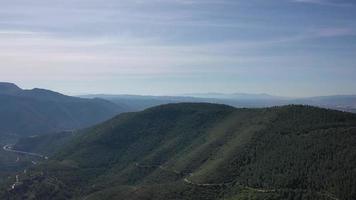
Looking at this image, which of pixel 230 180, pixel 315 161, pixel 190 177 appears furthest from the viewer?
pixel 190 177

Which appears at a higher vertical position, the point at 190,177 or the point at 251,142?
the point at 251,142

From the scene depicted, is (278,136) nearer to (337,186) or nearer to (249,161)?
(249,161)

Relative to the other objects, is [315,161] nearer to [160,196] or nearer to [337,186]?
[337,186]

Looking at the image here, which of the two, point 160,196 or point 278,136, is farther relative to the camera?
point 278,136

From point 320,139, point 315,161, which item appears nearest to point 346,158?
point 315,161

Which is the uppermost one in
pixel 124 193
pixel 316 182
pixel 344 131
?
pixel 344 131

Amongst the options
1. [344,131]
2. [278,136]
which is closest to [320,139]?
[344,131]

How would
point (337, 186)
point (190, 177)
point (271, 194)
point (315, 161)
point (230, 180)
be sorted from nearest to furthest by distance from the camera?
point (337, 186), point (271, 194), point (315, 161), point (230, 180), point (190, 177)

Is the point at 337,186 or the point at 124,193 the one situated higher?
the point at 337,186

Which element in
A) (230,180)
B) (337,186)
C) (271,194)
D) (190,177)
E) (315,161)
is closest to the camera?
(337,186)
